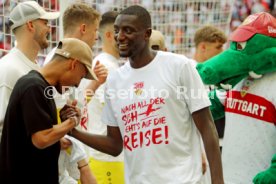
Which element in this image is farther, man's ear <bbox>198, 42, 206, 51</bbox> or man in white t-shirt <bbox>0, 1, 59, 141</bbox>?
man's ear <bbox>198, 42, 206, 51</bbox>

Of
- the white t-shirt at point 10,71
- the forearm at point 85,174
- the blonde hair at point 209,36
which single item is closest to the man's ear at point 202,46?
the blonde hair at point 209,36

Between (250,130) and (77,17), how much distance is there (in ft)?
5.55

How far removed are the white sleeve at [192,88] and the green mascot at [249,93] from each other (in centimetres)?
72

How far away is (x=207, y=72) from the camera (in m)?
5.88

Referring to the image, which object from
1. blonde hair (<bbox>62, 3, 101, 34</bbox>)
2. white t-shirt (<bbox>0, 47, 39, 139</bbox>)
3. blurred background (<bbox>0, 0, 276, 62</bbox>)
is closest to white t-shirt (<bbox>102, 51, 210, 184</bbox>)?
white t-shirt (<bbox>0, 47, 39, 139</bbox>)

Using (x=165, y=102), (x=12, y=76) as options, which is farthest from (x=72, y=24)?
(x=165, y=102)

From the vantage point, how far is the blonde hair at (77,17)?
662 cm

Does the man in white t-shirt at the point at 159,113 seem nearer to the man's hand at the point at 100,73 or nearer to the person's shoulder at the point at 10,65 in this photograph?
the person's shoulder at the point at 10,65

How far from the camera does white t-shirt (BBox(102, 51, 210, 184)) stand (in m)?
5.16

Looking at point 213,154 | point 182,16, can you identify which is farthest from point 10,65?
point 182,16

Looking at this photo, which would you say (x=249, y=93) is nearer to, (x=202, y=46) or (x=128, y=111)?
(x=128, y=111)

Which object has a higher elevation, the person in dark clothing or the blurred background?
the person in dark clothing

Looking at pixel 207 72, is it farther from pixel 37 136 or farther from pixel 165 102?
pixel 37 136

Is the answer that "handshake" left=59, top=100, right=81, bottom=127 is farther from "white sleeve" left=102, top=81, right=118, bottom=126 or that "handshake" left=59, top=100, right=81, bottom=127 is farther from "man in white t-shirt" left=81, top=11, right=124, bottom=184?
"man in white t-shirt" left=81, top=11, right=124, bottom=184
